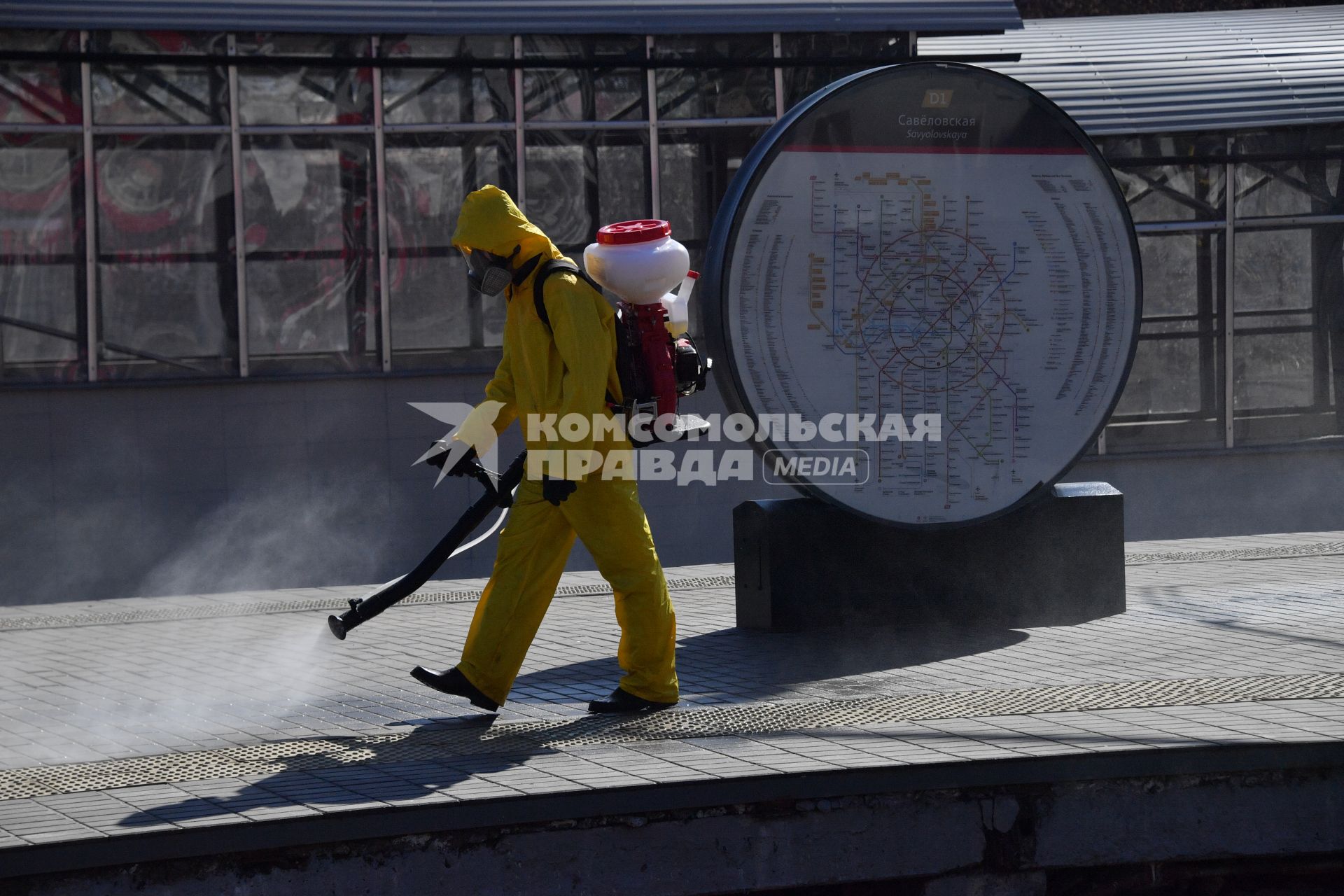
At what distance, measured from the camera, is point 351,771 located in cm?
465

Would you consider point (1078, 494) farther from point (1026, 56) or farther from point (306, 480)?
point (1026, 56)

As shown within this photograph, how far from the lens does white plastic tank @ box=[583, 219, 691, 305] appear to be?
19.3ft

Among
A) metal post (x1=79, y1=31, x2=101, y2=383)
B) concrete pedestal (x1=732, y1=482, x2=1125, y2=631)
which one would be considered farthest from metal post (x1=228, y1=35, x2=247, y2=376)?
concrete pedestal (x1=732, y1=482, x2=1125, y2=631)

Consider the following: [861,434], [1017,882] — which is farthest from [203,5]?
[1017,882]

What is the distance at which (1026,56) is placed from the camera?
1459 cm

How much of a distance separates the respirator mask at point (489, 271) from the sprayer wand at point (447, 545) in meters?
0.64

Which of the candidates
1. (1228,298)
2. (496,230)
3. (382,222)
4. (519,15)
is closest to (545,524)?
(496,230)

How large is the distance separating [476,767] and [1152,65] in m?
11.6

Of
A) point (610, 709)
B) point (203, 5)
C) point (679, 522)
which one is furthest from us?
point (679, 522)

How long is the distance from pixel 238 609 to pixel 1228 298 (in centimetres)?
947

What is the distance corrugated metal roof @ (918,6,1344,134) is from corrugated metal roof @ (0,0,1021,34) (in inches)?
41.0

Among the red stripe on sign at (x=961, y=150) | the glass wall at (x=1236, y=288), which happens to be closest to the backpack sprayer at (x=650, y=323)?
the red stripe on sign at (x=961, y=150)

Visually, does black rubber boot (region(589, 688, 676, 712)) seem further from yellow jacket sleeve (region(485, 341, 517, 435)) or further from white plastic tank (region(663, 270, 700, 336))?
white plastic tank (region(663, 270, 700, 336))

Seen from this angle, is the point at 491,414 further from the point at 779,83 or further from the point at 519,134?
A: the point at 779,83
